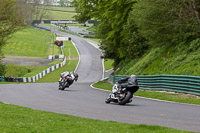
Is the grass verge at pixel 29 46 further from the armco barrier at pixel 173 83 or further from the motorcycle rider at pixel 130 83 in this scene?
the motorcycle rider at pixel 130 83

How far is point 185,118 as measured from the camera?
462 inches

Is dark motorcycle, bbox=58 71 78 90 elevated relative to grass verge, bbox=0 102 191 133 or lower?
lower

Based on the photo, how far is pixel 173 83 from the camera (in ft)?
74.4

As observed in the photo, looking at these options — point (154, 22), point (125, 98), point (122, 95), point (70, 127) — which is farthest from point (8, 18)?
point (70, 127)

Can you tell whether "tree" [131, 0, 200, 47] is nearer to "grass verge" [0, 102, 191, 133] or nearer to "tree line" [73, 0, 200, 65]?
"tree line" [73, 0, 200, 65]

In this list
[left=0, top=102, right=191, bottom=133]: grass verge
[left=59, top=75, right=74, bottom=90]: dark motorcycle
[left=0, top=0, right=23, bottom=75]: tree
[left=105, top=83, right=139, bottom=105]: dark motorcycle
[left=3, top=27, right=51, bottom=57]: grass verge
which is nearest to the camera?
[left=0, top=102, right=191, bottom=133]: grass verge

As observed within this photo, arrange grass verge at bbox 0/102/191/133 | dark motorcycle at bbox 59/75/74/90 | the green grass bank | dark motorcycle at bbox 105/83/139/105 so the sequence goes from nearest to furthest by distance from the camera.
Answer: grass verge at bbox 0/102/191/133 → dark motorcycle at bbox 105/83/139/105 → the green grass bank → dark motorcycle at bbox 59/75/74/90

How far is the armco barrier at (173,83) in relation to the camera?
20000mm

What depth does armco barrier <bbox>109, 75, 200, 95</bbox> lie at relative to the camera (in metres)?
20.0

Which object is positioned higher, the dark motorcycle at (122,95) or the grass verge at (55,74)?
the dark motorcycle at (122,95)

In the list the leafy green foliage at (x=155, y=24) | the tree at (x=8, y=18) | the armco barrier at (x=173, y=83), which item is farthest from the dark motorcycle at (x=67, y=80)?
the tree at (x=8, y=18)

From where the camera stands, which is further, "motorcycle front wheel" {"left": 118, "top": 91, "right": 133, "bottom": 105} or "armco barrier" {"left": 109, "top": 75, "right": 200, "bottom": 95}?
"armco barrier" {"left": 109, "top": 75, "right": 200, "bottom": 95}

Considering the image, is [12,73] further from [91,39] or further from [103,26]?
[91,39]

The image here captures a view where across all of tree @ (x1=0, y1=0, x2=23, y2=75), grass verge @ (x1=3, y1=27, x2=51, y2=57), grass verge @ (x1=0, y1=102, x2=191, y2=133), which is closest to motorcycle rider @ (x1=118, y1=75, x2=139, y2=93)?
grass verge @ (x1=0, y1=102, x2=191, y2=133)
